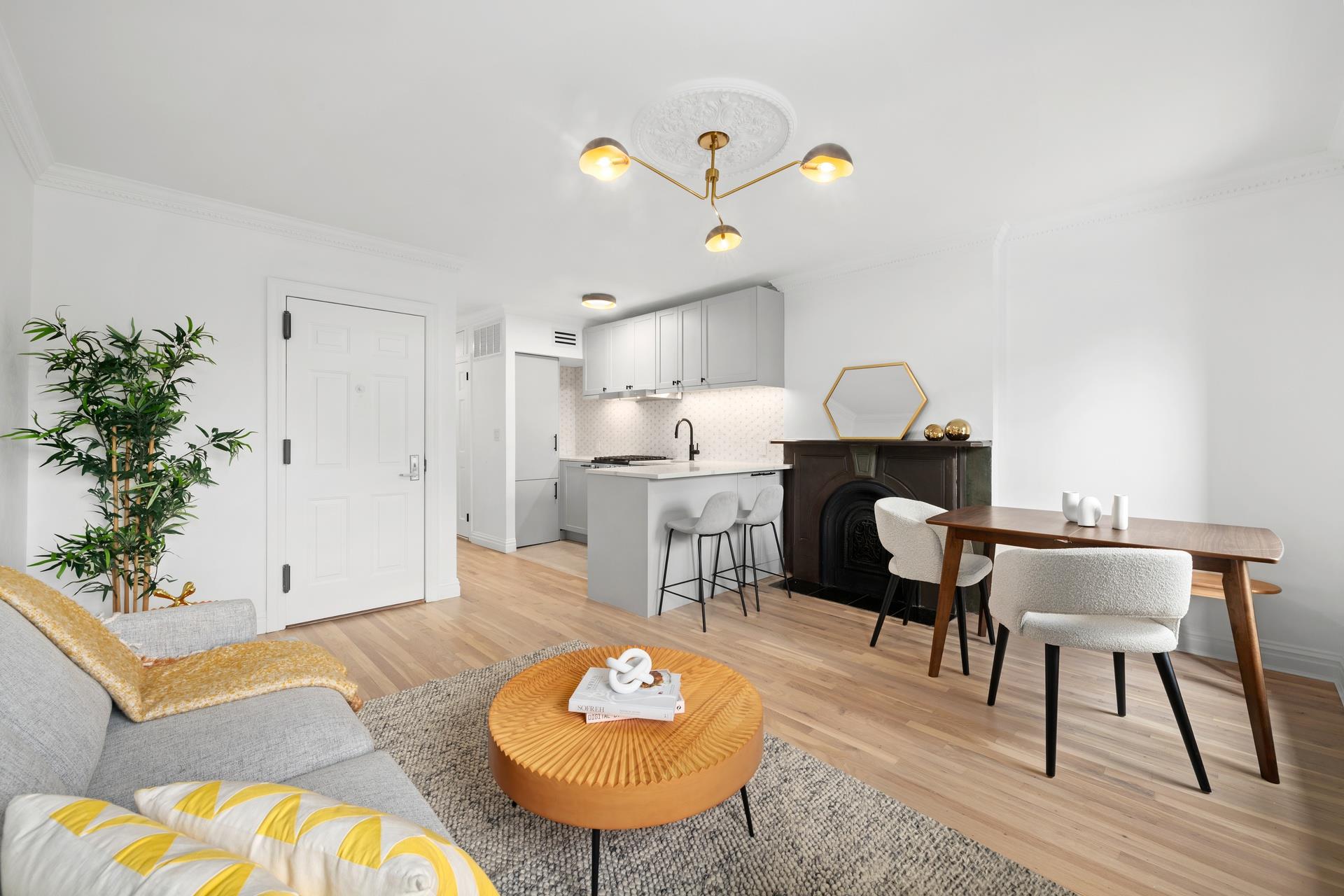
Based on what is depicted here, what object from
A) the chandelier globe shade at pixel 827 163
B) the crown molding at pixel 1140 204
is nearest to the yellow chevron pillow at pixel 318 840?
the chandelier globe shade at pixel 827 163

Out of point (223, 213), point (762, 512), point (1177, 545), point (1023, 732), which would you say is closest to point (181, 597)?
point (223, 213)

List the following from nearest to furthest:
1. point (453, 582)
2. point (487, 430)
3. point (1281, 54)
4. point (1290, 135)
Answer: point (1281, 54), point (1290, 135), point (453, 582), point (487, 430)

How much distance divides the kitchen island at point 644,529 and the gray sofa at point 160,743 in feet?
7.52

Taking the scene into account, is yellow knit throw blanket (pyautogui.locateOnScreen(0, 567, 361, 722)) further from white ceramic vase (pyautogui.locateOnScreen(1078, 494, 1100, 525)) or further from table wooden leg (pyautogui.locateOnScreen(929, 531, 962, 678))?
white ceramic vase (pyautogui.locateOnScreen(1078, 494, 1100, 525))

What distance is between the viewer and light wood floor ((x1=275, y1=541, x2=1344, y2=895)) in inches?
66.1

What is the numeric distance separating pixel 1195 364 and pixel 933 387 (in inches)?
51.8

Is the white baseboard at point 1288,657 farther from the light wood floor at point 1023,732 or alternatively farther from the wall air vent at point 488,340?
the wall air vent at point 488,340

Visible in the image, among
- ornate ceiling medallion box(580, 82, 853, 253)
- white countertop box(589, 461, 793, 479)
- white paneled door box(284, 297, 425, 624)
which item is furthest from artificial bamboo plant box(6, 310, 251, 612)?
ornate ceiling medallion box(580, 82, 853, 253)

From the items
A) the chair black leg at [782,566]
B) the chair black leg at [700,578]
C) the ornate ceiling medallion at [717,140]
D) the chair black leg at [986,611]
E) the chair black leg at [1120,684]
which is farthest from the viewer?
the chair black leg at [782,566]

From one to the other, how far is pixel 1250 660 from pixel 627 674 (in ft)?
7.20

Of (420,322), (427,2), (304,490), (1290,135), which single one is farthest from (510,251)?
(1290,135)

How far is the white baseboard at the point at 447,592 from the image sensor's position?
4176 millimetres

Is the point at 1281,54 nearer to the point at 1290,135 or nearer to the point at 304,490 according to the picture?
the point at 1290,135

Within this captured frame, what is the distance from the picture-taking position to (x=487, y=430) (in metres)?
6.10
